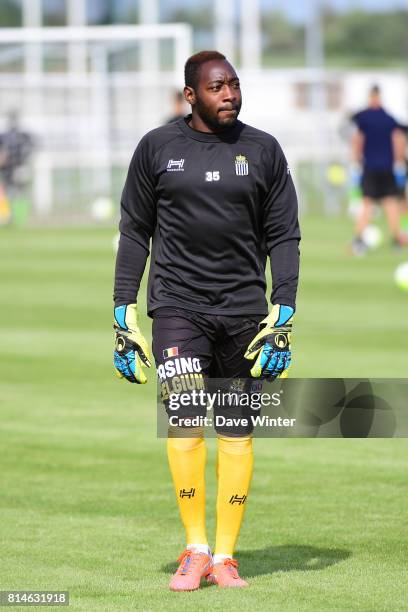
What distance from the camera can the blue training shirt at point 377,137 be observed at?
76.1 feet

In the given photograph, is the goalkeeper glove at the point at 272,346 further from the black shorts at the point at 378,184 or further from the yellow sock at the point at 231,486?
the black shorts at the point at 378,184

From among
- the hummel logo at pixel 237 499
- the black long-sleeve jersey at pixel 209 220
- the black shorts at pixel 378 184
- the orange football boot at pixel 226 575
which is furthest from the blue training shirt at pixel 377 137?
the orange football boot at pixel 226 575

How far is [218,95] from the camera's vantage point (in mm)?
6195

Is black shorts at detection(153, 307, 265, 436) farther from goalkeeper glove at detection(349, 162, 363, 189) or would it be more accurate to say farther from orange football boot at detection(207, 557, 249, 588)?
goalkeeper glove at detection(349, 162, 363, 189)

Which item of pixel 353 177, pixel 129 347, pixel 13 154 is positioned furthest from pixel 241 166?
pixel 353 177

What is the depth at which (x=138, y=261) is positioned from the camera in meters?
6.47

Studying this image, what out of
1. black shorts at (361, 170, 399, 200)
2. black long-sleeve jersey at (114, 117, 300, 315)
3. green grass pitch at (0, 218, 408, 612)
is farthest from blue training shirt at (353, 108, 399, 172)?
black long-sleeve jersey at (114, 117, 300, 315)

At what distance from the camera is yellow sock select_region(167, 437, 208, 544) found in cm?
627

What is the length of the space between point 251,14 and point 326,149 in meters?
5.56

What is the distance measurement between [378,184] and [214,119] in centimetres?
1721

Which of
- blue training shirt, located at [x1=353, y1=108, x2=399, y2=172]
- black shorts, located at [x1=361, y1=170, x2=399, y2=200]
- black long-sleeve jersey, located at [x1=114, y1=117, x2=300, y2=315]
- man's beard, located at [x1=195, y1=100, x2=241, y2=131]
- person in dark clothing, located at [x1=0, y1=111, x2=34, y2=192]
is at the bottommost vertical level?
person in dark clothing, located at [x1=0, y1=111, x2=34, y2=192]

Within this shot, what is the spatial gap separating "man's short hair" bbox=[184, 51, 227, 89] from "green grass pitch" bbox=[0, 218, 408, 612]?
2.10 m

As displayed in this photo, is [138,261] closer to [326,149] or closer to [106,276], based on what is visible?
[106,276]

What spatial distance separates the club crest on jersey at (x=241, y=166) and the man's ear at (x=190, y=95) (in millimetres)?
308
